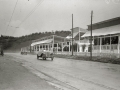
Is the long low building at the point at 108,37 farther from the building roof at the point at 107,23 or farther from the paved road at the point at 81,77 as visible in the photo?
the paved road at the point at 81,77

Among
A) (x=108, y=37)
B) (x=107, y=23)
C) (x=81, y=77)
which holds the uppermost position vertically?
(x=107, y=23)

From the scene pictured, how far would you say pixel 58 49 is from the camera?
1626 inches

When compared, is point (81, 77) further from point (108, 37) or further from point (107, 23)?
point (107, 23)

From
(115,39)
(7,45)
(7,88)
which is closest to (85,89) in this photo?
(7,88)

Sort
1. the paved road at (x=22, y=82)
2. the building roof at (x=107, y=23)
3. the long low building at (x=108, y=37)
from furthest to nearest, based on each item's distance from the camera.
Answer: the building roof at (x=107, y=23)
the long low building at (x=108, y=37)
the paved road at (x=22, y=82)

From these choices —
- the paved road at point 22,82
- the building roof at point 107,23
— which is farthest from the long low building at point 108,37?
the paved road at point 22,82

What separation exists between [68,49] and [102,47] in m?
11.4

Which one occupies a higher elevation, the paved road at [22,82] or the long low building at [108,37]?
the long low building at [108,37]

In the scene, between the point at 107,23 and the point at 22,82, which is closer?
the point at 22,82

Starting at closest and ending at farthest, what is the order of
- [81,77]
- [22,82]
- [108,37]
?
[22,82]
[81,77]
[108,37]

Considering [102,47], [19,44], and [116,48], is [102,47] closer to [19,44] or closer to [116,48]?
[116,48]

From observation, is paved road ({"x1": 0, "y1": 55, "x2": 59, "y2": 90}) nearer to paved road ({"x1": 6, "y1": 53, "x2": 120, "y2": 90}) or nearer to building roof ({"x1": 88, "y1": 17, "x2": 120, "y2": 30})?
paved road ({"x1": 6, "y1": 53, "x2": 120, "y2": 90})

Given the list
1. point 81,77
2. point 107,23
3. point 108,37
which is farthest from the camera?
point 107,23

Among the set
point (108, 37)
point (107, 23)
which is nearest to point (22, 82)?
point (108, 37)
